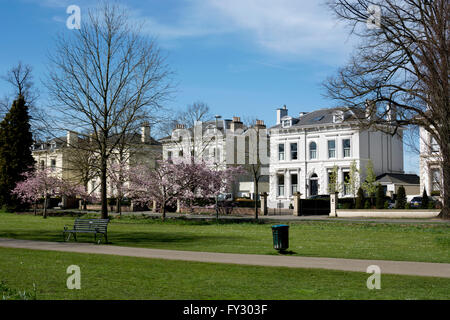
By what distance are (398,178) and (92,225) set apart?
4677 cm

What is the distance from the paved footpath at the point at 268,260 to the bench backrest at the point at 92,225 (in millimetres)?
1497

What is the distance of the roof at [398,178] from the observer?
193ft

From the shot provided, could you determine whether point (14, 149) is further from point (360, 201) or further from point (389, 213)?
point (389, 213)

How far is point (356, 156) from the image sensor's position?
193 feet

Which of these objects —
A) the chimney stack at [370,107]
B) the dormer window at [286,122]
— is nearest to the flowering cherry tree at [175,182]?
the chimney stack at [370,107]

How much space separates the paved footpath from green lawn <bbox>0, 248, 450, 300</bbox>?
89cm

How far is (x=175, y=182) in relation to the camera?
4047 cm

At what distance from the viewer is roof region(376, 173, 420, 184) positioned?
2322 inches

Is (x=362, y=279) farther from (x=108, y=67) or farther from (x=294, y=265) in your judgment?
(x=108, y=67)

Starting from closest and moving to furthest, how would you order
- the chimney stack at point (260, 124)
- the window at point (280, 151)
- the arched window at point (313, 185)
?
the arched window at point (313, 185), the window at point (280, 151), the chimney stack at point (260, 124)

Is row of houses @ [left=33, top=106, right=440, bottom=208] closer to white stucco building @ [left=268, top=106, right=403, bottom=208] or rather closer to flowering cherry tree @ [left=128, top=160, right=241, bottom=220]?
white stucco building @ [left=268, top=106, right=403, bottom=208]

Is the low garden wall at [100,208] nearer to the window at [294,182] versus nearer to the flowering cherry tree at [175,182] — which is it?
the window at [294,182]

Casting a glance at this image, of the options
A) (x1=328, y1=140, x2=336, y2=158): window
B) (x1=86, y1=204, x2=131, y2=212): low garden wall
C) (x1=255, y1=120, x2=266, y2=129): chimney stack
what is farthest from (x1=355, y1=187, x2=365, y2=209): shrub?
(x1=86, y1=204, x2=131, y2=212): low garden wall
